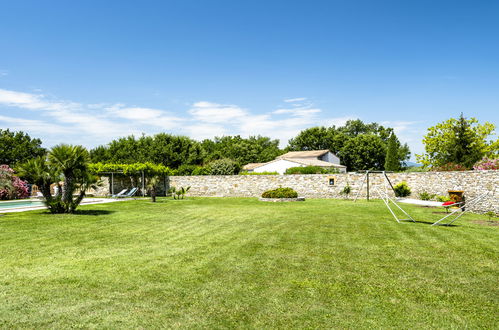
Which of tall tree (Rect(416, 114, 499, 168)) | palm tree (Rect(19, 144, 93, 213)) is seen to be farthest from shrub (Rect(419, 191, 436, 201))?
palm tree (Rect(19, 144, 93, 213))

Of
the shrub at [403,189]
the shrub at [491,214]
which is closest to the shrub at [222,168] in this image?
the shrub at [403,189]

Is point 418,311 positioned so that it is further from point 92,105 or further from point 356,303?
point 92,105

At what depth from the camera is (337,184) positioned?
2536 centimetres

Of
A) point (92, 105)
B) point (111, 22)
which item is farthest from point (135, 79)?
point (92, 105)

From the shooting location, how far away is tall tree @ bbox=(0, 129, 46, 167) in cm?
3784

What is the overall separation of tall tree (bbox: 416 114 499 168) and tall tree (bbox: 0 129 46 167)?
45953mm

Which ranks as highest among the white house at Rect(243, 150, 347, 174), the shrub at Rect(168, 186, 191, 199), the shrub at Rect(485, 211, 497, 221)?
the white house at Rect(243, 150, 347, 174)

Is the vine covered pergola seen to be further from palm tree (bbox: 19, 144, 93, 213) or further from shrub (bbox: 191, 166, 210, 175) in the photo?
palm tree (bbox: 19, 144, 93, 213)

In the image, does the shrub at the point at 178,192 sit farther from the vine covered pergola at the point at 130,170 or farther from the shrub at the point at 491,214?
the shrub at the point at 491,214

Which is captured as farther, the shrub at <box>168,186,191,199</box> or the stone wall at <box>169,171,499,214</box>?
the shrub at <box>168,186,191,199</box>

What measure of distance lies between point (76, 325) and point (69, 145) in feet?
40.0

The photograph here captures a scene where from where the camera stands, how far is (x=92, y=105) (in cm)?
2541

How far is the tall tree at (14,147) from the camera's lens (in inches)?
1490

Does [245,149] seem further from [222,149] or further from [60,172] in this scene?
[60,172]
